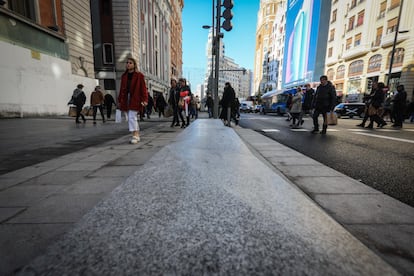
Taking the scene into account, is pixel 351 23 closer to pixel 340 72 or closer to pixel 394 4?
pixel 394 4

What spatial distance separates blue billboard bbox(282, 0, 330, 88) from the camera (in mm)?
32219

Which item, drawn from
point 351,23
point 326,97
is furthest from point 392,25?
point 326,97

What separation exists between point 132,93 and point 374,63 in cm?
2963

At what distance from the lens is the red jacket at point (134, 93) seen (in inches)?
174

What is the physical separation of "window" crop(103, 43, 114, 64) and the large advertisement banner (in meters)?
27.9

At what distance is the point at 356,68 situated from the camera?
2697 cm

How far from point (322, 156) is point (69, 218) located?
351 centimetres

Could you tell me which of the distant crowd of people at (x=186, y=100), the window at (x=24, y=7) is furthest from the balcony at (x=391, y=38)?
the window at (x=24, y=7)

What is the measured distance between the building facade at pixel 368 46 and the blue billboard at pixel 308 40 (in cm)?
109

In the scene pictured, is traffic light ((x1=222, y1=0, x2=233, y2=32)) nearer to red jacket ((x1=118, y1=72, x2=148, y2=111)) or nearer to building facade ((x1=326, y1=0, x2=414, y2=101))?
red jacket ((x1=118, y1=72, x2=148, y2=111))

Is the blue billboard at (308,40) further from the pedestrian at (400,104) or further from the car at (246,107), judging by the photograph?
the pedestrian at (400,104)

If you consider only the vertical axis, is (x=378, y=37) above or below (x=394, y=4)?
below

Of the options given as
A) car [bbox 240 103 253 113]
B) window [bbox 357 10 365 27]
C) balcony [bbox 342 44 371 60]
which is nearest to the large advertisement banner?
balcony [bbox 342 44 371 60]

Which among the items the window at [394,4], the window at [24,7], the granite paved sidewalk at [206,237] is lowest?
the granite paved sidewalk at [206,237]
